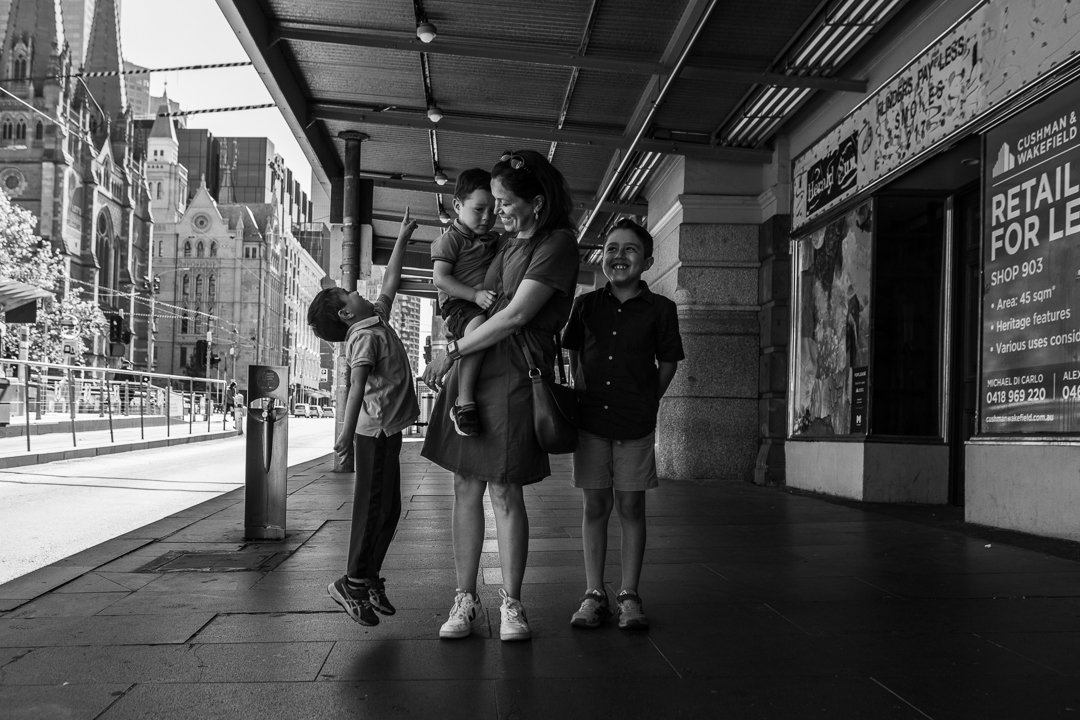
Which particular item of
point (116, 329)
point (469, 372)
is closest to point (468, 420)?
point (469, 372)

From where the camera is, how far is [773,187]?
11.5 m

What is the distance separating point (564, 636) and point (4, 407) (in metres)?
15.2

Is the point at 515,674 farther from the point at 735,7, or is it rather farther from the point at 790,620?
the point at 735,7

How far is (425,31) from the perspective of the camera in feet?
28.3

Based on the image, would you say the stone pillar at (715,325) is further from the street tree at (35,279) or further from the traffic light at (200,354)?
the street tree at (35,279)

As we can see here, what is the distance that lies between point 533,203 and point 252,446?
327 cm

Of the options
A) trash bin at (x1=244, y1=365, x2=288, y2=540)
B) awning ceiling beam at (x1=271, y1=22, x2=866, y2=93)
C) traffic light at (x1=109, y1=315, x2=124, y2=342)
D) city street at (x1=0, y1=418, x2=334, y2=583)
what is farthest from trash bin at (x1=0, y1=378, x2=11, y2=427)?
traffic light at (x1=109, y1=315, x2=124, y2=342)

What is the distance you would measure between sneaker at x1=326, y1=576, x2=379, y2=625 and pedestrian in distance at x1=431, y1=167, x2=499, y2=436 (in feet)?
2.43

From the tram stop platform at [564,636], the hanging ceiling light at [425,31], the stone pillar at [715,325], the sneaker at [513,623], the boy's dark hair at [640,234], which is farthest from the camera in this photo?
the stone pillar at [715,325]

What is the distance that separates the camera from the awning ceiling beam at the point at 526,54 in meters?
9.09

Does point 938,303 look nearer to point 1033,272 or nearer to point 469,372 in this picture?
point 1033,272

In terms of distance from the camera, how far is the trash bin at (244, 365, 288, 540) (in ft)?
20.0

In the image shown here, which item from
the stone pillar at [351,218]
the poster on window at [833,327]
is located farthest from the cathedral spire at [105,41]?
the poster on window at [833,327]

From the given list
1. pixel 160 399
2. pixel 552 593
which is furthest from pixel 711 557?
pixel 160 399
